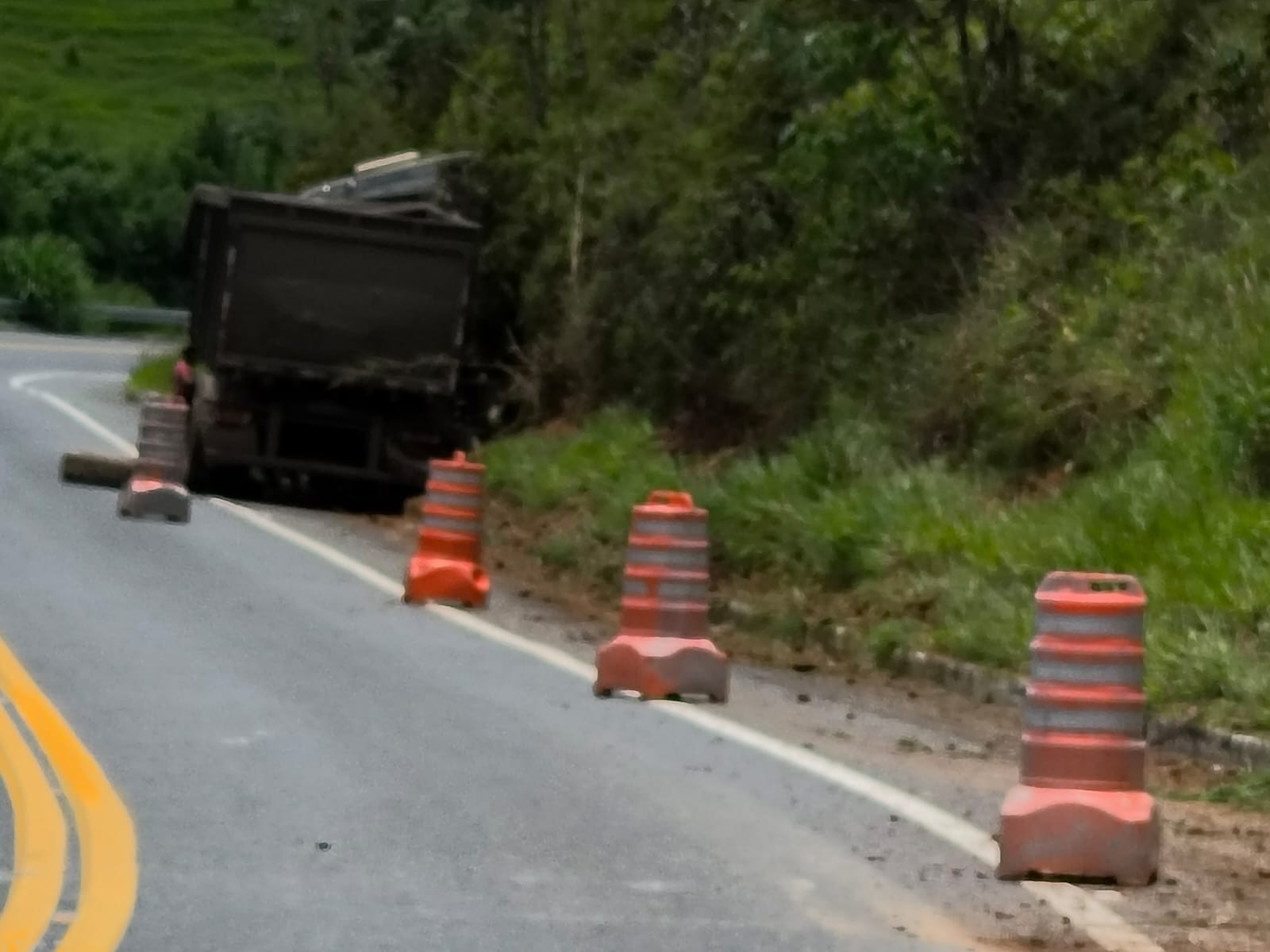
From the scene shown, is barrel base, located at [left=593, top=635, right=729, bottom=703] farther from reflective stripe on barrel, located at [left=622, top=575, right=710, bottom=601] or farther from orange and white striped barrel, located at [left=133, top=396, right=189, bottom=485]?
orange and white striped barrel, located at [left=133, top=396, right=189, bottom=485]

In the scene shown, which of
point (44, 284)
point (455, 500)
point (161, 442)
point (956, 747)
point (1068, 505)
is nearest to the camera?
point (956, 747)

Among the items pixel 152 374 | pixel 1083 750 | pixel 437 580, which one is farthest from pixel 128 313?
pixel 1083 750

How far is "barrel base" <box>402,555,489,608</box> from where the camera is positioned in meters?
16.3

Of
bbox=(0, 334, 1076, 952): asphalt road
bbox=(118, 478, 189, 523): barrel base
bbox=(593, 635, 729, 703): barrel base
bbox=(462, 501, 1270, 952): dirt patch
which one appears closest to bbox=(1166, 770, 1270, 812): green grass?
bbox=(462, 501, 1270, 952): dirt patch

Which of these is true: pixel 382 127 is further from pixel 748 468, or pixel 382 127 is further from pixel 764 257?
pixel 748 468

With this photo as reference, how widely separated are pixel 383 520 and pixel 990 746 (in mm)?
11814

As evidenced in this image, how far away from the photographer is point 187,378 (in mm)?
24141

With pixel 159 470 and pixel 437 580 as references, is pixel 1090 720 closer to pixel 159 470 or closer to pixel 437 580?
pixel 437 580

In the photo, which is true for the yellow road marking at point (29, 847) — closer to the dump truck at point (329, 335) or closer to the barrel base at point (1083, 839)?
the barrel base at point (1083, 839)

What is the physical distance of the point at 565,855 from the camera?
338 inches

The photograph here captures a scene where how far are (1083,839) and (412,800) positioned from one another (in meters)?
2.52

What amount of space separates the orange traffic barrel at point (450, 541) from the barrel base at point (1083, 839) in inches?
321

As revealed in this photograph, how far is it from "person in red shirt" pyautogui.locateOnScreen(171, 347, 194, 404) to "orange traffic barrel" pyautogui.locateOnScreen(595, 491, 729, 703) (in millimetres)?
11737

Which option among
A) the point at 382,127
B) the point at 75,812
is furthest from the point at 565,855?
the point at 382,127
